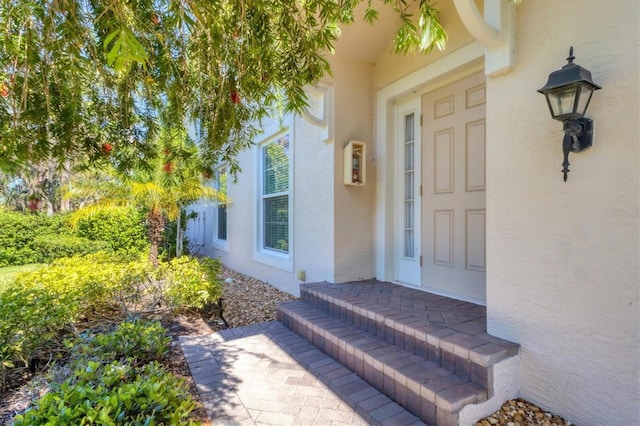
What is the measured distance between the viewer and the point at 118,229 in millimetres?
10234

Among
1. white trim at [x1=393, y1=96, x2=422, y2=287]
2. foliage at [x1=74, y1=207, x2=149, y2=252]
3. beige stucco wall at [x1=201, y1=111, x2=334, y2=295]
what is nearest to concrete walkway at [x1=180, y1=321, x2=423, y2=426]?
beige stucco wall at [x1=201, y1=111, x2=334, y2=295]

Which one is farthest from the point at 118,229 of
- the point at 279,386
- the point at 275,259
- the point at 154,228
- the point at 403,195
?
the point at 279,386

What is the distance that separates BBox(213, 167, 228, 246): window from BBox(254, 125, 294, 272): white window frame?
2.11m

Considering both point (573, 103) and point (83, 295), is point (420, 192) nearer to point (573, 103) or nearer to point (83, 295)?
point (573, 103)

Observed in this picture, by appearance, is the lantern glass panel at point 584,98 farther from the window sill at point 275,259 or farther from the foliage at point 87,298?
the window sill at point 275,259

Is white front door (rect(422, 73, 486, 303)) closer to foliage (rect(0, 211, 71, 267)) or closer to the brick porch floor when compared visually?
the brick porch floor

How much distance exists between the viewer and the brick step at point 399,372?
2.10 metres

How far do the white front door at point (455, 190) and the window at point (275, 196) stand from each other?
2.71 m

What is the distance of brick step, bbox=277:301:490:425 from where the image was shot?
2.10 metres

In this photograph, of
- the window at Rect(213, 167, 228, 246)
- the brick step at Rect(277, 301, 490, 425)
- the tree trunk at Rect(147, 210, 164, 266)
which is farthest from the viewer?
the window at Rect(213, 167, 228, 246)

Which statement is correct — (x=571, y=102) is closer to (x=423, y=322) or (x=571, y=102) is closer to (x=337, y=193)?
(x=423, y=322)

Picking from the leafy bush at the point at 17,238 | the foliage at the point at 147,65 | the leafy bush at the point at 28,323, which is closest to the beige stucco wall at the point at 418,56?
the foliage at the point at 147,65

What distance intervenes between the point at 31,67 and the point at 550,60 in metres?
3.38

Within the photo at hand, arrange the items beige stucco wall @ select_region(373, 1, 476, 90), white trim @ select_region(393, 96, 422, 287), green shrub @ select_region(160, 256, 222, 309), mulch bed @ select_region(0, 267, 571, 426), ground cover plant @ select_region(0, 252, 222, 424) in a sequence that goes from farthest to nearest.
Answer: green shrub @ select_region(160, 256, 222, 309) → white trim @ select_region(393, 96, 422, 287) → beige stucco wall @ select_region(373, 1, 476, 90) → mulch bed @ select_region(0, 267, 571, 426) → ground cover plant @ select_region(0, 252, 222, 424)
